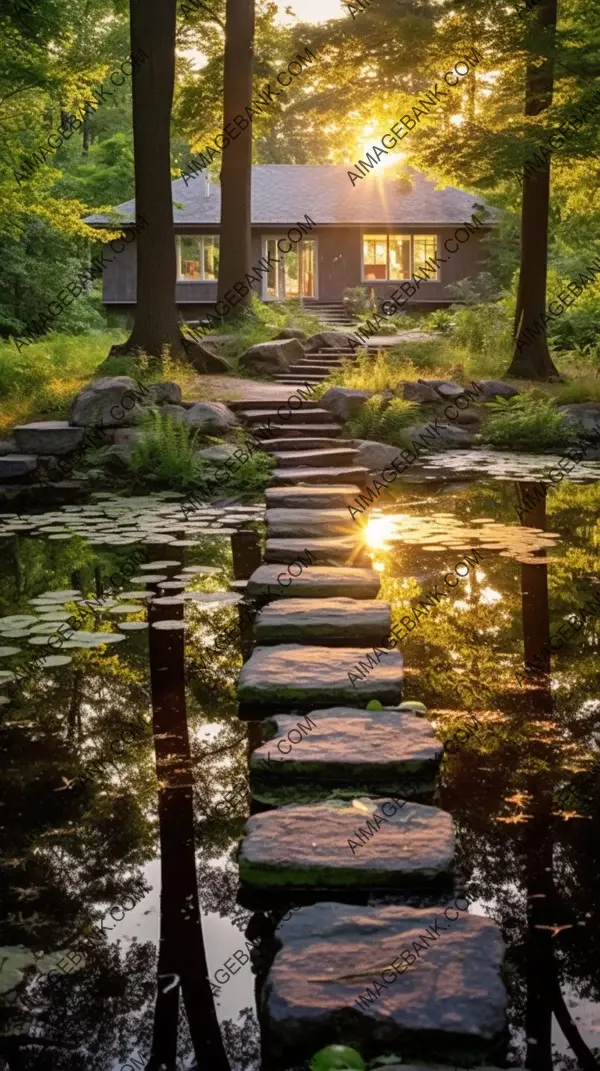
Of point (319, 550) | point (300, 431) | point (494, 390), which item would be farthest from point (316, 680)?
point (494, 390)

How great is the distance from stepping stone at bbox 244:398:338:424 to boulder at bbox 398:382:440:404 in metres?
1.32

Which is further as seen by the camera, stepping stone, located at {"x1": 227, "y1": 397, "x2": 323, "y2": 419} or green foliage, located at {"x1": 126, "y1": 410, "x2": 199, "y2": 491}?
stepping stone, located at {"x1": 227, "y1": 397, "x2": 323, "y2": 419}

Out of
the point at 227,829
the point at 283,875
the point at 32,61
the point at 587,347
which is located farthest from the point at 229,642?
the point at 587,347

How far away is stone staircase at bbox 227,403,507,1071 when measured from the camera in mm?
2053

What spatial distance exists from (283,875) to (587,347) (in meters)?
16.7

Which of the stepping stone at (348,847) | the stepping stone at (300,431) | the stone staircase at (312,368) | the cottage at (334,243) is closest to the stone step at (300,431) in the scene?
the stepping stone at (300,431)

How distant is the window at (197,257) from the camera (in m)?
31.1

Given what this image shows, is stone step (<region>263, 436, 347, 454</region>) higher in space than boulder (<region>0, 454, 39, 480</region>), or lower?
higher

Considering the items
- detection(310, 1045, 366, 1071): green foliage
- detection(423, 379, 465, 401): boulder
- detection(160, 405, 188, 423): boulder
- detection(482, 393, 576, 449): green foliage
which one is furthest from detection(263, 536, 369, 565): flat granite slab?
detection(423, 379, 465, 401): boulder

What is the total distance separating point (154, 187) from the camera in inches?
578

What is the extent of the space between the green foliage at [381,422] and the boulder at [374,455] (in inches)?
22.6

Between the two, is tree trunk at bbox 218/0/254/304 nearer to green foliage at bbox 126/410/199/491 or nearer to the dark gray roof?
green foliage at bbox 126/410/199/491

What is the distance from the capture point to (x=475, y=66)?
1543 centimetres

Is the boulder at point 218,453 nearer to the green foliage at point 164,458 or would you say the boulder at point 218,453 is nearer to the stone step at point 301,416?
the green foliage at point 164,458
